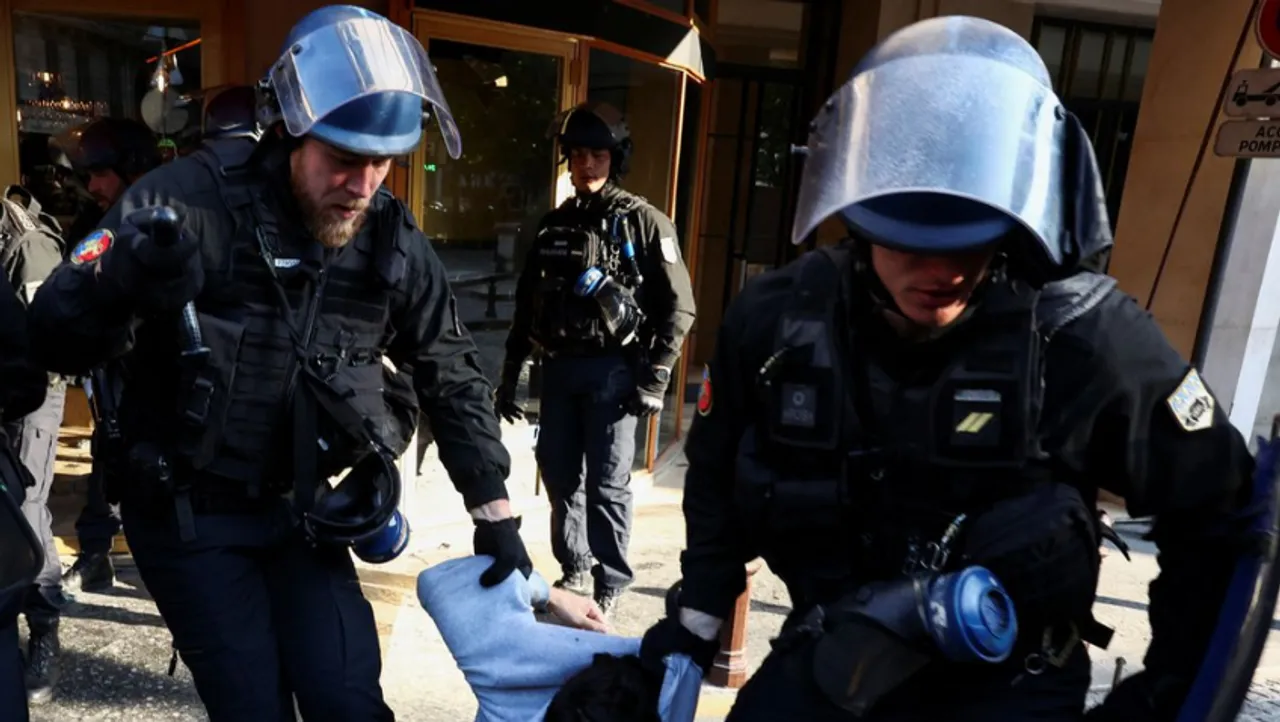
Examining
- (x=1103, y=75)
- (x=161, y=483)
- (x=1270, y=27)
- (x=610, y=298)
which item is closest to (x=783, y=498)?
(x=161, y=483)

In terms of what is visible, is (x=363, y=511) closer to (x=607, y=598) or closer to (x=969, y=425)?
(x=969, y=425)

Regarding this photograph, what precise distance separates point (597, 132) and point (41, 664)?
2778 mm

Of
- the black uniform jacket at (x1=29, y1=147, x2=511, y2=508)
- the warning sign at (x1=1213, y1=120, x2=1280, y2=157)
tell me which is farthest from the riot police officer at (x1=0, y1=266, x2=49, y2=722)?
the warning sign at (x1=1213, y1=120, x2=1280, y2=157)

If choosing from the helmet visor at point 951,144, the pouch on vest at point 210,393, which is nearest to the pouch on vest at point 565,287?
the pouch on vest at point 210,393

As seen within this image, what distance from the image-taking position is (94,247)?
1.99m

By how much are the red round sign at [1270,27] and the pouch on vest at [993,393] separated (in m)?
3.80

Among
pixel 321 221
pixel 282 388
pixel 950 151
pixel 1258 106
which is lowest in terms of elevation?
pixel 282 388

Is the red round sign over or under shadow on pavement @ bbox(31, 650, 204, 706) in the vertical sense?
over

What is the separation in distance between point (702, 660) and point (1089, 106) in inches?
332

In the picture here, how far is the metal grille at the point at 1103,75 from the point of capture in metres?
8.40

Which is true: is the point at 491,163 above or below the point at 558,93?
below

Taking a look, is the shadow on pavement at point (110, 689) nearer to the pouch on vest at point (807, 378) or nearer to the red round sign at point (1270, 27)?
the pouch on vest at point (807, 378)

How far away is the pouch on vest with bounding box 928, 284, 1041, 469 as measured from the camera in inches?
60.6

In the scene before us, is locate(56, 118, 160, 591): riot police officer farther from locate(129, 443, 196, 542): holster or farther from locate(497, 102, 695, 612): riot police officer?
locate(129, 443, 196, 542): holster
